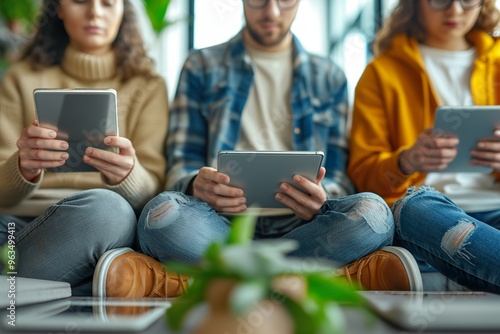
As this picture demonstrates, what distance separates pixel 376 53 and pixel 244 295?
117 cm

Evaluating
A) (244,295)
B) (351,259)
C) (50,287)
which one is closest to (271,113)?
(351,259)

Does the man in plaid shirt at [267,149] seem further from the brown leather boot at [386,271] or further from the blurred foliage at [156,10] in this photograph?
the blurred foliage at [156,10]

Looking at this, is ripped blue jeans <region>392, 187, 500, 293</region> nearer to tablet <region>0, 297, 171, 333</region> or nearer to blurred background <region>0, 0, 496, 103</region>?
tablet <region>0, 297, 171, 333</region>

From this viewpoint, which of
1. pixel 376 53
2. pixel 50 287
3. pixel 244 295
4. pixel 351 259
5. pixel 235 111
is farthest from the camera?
pixel 376 53

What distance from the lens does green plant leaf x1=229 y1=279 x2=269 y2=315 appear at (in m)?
0.42

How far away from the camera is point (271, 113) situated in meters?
1.39

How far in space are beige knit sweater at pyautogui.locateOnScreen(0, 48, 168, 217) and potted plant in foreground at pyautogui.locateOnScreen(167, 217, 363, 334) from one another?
730 millimetres

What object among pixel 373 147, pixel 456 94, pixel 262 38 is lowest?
pixel 373 147

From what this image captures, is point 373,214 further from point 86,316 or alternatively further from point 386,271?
point 86,316

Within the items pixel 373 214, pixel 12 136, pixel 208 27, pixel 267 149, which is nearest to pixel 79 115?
pixel 12 136

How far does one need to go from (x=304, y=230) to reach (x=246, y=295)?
0.65 metres

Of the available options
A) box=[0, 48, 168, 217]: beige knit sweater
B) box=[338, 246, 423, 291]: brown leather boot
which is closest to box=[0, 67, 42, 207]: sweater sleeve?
box=[0, 48, 168, 217]: beige knit sweater

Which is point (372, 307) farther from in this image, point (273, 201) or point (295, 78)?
point (295, 78)

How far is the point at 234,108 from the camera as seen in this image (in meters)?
1.37
